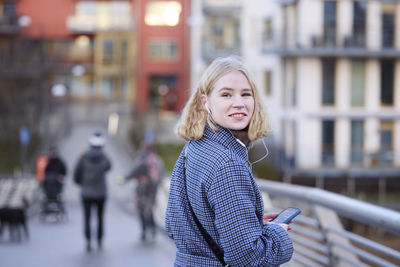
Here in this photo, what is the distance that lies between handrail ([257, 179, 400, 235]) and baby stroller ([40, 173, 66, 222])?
1134 cm

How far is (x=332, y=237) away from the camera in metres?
4.92

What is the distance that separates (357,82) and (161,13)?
22.9m

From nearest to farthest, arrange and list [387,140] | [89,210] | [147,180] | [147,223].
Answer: [89,210]
[147,223]
[147,180]
[387,140]

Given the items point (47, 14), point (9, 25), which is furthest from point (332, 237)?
point (47, 14)

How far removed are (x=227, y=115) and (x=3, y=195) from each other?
56.3 feet

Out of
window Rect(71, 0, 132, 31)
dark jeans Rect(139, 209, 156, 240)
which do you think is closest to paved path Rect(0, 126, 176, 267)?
dark jeans Rect(139, 209, 156, 240)

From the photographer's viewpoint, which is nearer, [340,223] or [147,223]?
[340,223]

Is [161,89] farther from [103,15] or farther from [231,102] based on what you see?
[231,102]

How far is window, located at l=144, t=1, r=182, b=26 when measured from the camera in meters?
54.1

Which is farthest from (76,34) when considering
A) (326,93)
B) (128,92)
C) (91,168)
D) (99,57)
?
(91,168)

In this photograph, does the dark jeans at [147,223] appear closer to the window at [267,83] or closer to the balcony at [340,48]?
the balcony at [340,48]

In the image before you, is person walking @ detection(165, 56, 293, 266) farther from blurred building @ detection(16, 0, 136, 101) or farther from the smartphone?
blurred building @ detection(16, 0, 136, 101)

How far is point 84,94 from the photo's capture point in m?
58.2

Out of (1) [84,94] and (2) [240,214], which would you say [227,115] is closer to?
(2) [240,214]
